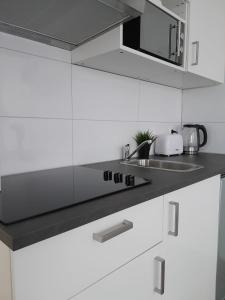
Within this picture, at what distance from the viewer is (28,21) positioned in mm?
917

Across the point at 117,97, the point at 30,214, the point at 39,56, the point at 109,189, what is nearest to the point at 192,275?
the point at 109,189

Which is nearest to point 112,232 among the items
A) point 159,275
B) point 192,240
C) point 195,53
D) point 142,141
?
point 159,275

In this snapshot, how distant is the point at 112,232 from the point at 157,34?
3.32 ft

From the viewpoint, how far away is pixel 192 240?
107 cm

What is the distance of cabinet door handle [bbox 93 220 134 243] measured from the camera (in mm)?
604

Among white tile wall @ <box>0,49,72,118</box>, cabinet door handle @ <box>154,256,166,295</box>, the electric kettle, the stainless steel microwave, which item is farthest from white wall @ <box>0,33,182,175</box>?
cabinet door handle @ <box>154,256,166,295</box>

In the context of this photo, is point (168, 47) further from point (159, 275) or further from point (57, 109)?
point (159, 275)

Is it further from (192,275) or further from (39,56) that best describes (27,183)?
(192,275)

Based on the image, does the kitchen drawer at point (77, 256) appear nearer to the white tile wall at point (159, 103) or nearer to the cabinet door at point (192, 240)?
the cabinet door at point (192, 240)

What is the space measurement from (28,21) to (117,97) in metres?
0.71

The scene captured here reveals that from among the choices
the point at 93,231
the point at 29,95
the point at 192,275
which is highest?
the point at 29,95

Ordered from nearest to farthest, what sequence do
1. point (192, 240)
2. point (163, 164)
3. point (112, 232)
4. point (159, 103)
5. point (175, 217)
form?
point (112, 232) < point (175, 217) < point (192, 240) < point (163, 164) < point (159, 103)

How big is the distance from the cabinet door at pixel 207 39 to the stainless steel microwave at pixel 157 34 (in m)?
0.11

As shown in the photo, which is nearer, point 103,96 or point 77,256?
point 77,256
